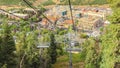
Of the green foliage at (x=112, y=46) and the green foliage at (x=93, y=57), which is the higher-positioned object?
the green foliage at (x=112, y=46)

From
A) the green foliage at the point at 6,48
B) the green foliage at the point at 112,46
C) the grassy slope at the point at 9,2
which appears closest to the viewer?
the green foliage at the point at 112,46

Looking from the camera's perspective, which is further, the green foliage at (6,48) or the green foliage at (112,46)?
the green foliage at (6,48)

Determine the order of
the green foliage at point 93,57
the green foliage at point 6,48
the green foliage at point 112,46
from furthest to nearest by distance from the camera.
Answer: the green foliage at point 93,57, the green foliage at point 6,48, the green foliage at point 112,46

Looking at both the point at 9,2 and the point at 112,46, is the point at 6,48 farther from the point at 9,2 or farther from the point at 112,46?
the point at 9,2

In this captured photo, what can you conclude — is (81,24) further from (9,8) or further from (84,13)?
(9,8)

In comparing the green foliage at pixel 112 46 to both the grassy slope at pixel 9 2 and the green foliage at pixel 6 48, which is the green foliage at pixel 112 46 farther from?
the grassy slope at pixel 9 2

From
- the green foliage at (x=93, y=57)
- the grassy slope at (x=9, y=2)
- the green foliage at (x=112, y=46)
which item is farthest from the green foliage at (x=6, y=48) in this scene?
the grassy slope at (x=9, y=2)

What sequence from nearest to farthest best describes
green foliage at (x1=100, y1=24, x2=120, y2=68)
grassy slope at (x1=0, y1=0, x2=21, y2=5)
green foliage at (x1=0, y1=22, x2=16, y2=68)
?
green foliage at (x1=100, y1=24, x2=120, y2=68)
green foliage at (x1=0, y1=22, x2=16, y2=68)
grassy slope at (x1=0, y1=0, x2=21, y2=5)

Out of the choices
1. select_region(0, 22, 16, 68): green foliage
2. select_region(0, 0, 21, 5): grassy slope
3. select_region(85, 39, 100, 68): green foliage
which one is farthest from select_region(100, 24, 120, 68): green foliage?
select_region(0, 0, 21, 5): grassy slope

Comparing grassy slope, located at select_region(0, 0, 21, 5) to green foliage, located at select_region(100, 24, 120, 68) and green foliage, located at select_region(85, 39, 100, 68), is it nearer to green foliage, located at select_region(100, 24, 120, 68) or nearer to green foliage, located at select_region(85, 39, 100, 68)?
green foliage, located at select_region(85, 39, 100, 68)

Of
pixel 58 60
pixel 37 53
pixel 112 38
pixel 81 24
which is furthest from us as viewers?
pixel 81 24

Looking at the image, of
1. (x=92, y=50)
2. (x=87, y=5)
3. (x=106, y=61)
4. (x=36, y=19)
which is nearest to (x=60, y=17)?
(x=36, y=19)
